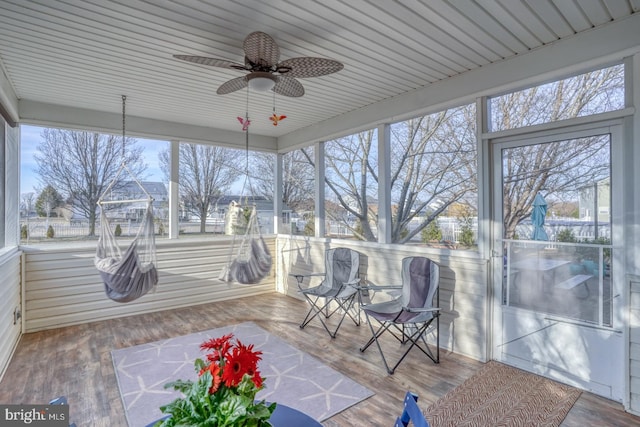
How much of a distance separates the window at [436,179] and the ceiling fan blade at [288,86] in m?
1.64

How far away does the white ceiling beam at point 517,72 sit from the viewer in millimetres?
2449

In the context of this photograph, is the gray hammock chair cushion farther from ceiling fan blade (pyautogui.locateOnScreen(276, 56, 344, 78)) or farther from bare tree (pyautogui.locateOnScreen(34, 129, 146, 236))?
ceiling fan blade (pyautogui.locateOnScreen(276, 56, 344, 78))

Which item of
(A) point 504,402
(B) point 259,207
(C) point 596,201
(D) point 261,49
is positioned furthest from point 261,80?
(B) point 259,207

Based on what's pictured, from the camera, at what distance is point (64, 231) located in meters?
4.38

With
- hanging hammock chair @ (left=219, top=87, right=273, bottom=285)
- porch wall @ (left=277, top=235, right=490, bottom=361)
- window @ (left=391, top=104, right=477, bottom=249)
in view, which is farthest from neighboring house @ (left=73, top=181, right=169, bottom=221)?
window @ (left=391, top=104, right=477, bottom=249)

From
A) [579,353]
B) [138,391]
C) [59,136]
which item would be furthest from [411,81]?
[59,136]

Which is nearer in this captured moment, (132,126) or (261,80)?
(261,80)

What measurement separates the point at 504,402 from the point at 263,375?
1886mm

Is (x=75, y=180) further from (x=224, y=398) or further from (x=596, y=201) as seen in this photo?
(x=596, y=201)

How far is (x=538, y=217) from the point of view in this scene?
9.69ft

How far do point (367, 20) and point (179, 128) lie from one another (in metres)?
3.63

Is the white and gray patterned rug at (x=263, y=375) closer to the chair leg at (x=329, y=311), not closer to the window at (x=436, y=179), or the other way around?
the chair leg at (x=329, y=311)

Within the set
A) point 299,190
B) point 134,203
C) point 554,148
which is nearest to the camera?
point 554,148

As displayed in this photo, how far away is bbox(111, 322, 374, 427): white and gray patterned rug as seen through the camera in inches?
96.2
